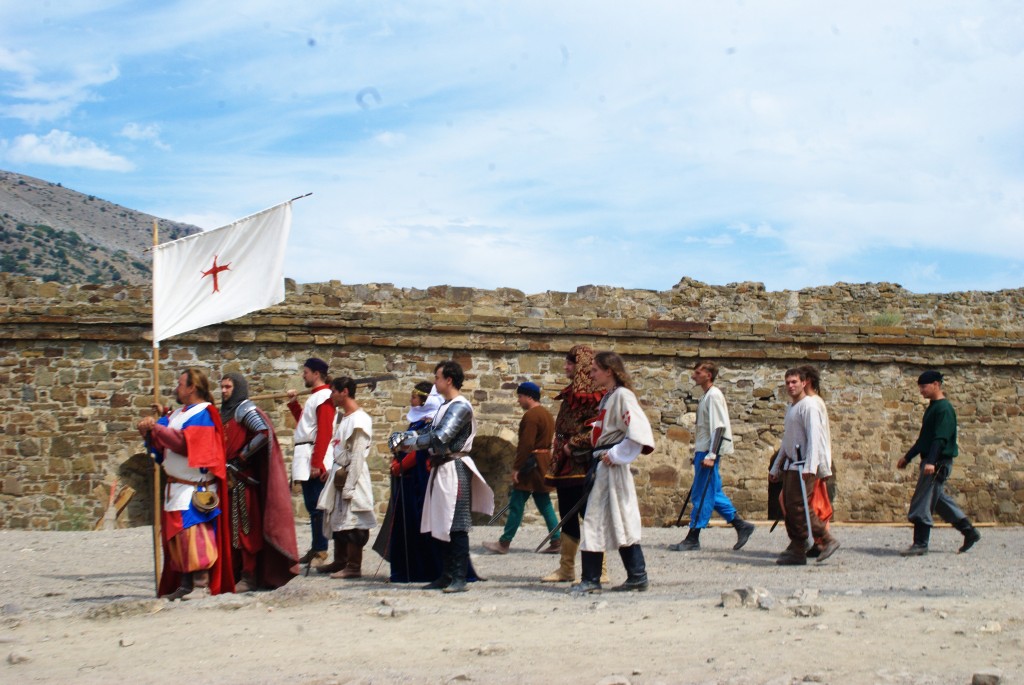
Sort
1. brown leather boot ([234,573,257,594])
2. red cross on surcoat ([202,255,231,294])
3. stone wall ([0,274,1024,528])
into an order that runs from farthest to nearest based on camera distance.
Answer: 1. stone wall ([0,274,1024,528])
2. red cross on surcoat ([202,255,231,294])
3. brown leather boot ([234,573,257,594])

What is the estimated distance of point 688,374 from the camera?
50.5ft

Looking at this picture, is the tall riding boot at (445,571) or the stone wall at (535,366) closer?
the tall riding boot at (445,571)

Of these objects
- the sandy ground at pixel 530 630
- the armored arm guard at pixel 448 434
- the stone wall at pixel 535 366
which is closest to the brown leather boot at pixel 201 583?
the sandy ground at pixel 530 630

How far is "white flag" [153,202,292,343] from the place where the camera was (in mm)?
8922

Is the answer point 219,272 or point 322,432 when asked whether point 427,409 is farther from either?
point 219,272

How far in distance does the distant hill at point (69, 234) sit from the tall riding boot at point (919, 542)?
3144cm

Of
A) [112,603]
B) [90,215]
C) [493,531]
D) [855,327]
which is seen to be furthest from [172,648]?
[90,215]

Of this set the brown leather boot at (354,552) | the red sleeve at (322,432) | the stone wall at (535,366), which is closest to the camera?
the brown leather boot at (354,552)

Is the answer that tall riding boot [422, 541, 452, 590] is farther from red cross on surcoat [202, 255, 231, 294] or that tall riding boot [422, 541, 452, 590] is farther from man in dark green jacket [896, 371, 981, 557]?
man in dark green jacket [896, 371, 981, 557]

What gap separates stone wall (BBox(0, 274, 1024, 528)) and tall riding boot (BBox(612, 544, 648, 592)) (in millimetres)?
6990

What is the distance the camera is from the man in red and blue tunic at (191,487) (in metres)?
7.72

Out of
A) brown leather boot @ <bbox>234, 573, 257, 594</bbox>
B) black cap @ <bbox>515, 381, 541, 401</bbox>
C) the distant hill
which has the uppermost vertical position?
the distant hill

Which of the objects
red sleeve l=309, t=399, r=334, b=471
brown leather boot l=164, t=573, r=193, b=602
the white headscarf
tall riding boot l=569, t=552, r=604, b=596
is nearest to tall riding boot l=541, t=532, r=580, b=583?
tall riding boot l=569, t=552, r=604, b=596

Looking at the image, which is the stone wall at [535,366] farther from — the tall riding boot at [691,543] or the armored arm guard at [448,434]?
the armored arm guard at [448,434]
